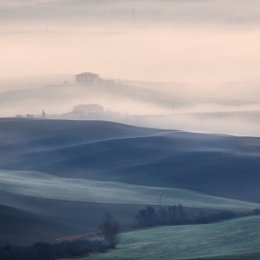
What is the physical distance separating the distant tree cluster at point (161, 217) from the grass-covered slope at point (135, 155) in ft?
36.1

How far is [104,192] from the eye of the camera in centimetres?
5509

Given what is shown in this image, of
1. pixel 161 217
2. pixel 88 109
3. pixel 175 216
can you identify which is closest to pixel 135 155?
pixel 175 216

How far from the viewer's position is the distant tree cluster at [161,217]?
43.8 metres

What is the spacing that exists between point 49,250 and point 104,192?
21504 millimetres

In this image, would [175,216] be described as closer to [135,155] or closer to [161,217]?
[161,217]

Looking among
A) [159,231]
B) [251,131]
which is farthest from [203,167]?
[251,131]

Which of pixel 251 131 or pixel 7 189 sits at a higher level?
pixel 251 131

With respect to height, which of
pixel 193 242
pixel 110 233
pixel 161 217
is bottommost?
pixel 193 242

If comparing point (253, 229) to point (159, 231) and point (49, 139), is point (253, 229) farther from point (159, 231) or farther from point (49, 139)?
point (49, 139)

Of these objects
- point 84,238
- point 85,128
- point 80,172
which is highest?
point 85,128

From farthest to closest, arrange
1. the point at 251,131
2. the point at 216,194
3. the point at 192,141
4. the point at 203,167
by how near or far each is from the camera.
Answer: the point at 251,131, the point at 192,141, the point at 203,167, the point at 216,194

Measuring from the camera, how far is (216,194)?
185 ft

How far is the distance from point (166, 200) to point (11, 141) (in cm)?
3644

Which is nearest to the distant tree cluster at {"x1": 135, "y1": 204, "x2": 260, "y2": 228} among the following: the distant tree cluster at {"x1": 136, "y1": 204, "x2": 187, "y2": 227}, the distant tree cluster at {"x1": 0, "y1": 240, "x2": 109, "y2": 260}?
the distant tree cluster at {"x1": 136, "y1": 204, "x2": 187, "y2": 227}
